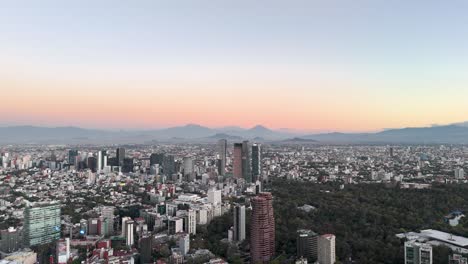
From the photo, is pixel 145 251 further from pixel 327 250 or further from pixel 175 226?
pixel 327 250

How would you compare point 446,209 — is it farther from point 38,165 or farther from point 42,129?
point 42,129

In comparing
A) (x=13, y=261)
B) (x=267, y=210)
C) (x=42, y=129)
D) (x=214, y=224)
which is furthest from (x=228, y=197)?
(x=42, y=129)

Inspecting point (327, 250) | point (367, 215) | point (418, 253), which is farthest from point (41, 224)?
point (418, 253)

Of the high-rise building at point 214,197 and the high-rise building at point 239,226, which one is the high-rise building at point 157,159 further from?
the high-rise building at point 239,226

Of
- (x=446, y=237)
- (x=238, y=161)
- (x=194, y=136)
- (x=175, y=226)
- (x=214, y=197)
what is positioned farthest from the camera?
(x=194, y=136)

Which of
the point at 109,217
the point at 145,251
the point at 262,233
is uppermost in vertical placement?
the point at 262,233

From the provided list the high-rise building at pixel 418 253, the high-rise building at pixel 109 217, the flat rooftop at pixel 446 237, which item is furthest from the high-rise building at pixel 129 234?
the flat rooftop at pixel 446 237

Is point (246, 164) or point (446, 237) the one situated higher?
point (246, 164)
